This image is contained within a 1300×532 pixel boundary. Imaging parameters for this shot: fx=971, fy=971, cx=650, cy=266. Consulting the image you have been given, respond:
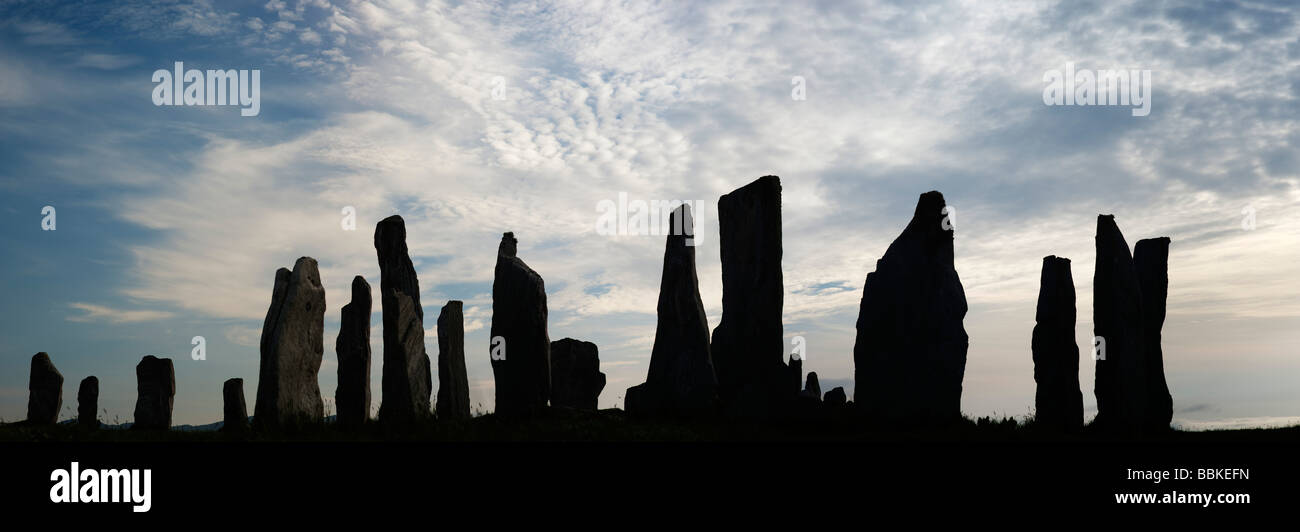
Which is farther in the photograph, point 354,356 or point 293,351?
point 354,356

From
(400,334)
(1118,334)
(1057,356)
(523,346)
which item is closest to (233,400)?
(400,334)

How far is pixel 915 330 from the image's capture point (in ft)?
60.4

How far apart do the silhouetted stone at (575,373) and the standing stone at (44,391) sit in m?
12.5

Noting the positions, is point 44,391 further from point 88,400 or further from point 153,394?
point 153,394

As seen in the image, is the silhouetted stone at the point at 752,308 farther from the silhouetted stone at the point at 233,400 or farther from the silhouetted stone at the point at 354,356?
the silhouetted stone at the point at 233,400

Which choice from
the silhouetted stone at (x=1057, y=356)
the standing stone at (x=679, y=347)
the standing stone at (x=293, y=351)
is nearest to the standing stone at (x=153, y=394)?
the standing stone at (x=293, y=351)

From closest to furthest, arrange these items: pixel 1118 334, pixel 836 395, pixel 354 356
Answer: pixel 354 356 < pixel 1118 334 < pixel 836 395

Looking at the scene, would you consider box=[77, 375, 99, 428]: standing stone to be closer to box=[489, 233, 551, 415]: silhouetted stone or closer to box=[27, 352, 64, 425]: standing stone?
box=[27, 352, 64, 425]: standing stone

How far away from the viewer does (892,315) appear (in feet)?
61.8

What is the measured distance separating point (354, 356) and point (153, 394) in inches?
332
